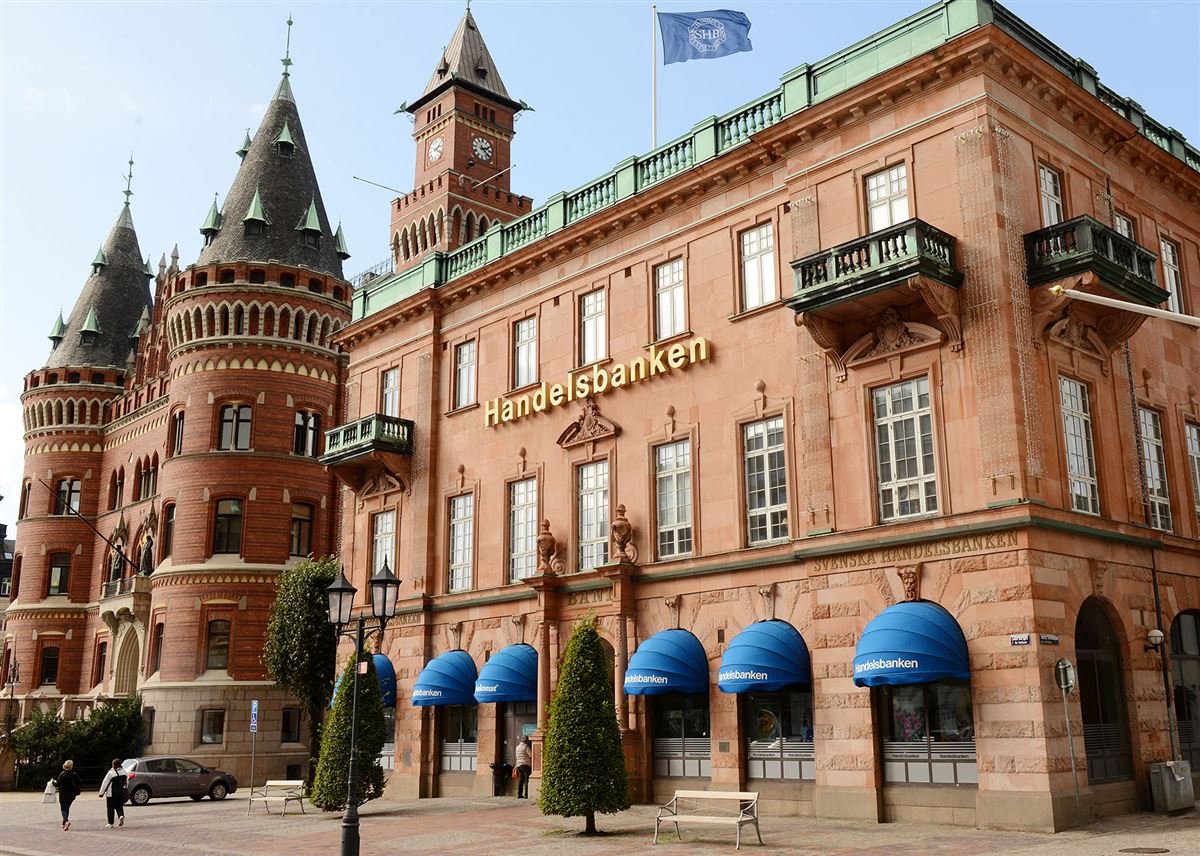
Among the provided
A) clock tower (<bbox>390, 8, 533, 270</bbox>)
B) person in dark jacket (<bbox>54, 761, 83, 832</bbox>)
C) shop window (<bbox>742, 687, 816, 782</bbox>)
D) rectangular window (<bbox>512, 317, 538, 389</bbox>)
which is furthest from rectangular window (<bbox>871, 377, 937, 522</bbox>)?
clock tower (<bbox>390, 8, 533, 270</bbox>)

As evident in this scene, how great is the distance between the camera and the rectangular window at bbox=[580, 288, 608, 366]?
32375 millimetres

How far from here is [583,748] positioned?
22.1m

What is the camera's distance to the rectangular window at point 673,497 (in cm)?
2900

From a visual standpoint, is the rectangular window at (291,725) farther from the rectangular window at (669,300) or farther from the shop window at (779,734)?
the shop window at (779,734)

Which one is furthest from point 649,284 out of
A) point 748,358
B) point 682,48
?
point 682,48

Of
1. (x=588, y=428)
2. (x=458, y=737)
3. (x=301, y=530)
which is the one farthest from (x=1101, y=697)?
(x=301, y=530)

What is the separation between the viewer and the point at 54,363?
2766 inches

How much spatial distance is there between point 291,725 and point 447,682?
22493 millimetres

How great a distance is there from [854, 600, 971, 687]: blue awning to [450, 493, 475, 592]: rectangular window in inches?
623

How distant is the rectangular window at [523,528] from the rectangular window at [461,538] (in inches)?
68.4

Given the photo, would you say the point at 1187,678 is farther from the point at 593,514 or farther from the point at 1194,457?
the point at 593,514

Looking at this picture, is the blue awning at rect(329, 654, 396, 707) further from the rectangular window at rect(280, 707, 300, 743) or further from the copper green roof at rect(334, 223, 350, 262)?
the copper green roof at rect(334, 223, 350, 262)

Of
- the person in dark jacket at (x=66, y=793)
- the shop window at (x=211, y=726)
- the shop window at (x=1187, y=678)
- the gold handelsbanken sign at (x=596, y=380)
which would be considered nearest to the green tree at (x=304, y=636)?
the shop window at (x=211, y=726)

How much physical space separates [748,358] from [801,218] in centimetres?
365
